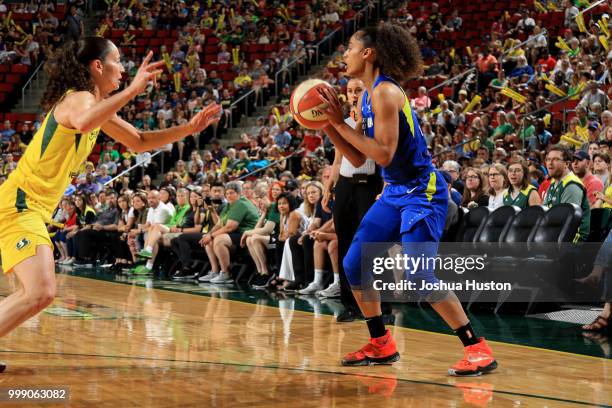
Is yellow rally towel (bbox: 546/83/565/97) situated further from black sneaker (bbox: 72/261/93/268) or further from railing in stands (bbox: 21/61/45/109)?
railing in stands (bbox: 21/61/45/109)

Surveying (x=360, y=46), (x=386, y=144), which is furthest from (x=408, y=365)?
(x=360, y=46)

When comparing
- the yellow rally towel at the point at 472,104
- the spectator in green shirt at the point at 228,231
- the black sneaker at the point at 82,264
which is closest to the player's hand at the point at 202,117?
the spectator in green shirt at the point at 228,231

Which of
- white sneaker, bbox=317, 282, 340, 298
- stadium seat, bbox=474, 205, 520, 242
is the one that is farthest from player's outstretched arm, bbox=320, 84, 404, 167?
white sneaker, bbox=317, 282, 340, 298

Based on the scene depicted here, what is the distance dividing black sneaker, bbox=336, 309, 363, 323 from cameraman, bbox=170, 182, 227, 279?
4513 mm

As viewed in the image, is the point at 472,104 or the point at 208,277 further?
the point at 472,104

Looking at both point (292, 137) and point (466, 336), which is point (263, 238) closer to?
point (466, 336)

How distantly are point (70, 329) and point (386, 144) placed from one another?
9.95 feet

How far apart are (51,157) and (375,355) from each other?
2102mm

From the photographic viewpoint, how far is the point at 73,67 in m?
4.38

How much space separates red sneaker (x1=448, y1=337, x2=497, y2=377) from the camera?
4.63 metres

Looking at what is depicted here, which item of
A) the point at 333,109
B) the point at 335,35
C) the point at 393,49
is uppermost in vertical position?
the point at 335,35

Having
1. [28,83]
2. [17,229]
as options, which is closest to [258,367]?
[17,229]

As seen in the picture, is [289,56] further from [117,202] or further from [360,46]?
[360,46]

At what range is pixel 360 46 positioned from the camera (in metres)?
4.89
